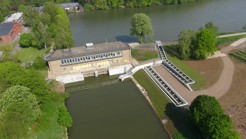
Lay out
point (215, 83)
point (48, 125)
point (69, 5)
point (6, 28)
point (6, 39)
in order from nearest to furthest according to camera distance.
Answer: point (48, 125) → point (215, 83) → point (6, 39) → point (6, 28) → point (69, 5)

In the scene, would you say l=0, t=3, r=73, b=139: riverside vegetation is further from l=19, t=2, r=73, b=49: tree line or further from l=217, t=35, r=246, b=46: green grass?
l=217, t=35, r=246, b=46: green grass

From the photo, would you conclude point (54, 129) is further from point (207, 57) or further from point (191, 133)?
point (207, 57)

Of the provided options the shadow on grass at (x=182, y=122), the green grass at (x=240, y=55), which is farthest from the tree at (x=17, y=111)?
the green grass at (x=240, y=55)

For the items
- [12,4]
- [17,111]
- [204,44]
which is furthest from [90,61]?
[12,4]

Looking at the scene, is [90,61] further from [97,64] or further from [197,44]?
[197,44]

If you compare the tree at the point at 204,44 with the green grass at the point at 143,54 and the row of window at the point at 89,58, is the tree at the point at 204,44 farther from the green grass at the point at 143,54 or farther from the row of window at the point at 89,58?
the row of window at the point at 89,58
